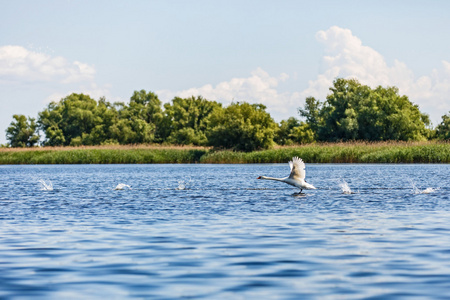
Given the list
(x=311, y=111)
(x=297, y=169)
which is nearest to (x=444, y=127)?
(x=311, y=111)

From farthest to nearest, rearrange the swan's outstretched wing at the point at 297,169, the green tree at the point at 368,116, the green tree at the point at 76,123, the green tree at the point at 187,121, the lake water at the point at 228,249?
the green tree at the point at 76,123, the green tree at the point at 187,121, the green tree at the point at 368,116, the swan's outstretched wing at the point at 297,169, the lake water at the point at 228,249

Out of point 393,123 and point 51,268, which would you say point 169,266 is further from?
point 393,123

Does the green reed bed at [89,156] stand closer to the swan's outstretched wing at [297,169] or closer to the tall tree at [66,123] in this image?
the tall tree at [66,123]

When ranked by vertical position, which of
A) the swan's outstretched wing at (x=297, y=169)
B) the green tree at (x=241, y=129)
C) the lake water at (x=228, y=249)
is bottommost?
the lake water at (x=228, y=249)

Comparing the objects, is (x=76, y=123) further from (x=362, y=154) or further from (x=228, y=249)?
(x=228, y=249)

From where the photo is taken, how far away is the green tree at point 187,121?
127938mm

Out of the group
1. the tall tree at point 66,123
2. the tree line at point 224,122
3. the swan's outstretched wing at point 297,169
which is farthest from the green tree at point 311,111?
the swan's outstretched wing at point 297,169

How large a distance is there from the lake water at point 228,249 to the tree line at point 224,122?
7477 cm

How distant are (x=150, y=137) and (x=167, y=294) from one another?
12183 centimetres

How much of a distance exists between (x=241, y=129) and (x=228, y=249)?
276 ft

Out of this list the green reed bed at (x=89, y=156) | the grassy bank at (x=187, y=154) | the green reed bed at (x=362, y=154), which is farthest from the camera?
the green reed bed at (x=89, y=156)

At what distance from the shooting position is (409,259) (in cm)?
1295

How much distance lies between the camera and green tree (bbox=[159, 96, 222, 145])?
420 feet

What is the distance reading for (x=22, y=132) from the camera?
5453 inches
